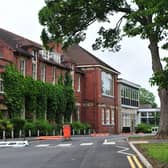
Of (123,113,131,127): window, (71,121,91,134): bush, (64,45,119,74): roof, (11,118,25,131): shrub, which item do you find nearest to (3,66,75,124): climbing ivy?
(71,121,91,134): bush

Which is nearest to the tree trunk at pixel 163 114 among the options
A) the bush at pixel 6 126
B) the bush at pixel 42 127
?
the bush at pixel 6 126

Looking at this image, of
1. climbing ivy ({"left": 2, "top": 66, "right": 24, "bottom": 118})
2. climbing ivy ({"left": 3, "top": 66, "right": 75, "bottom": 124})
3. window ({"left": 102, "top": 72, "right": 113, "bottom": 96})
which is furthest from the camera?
window ({"left": 102, "top": 72, "right": 113, "bottom": 96})

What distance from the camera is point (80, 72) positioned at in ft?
238

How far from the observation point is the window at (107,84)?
7675 centimetres

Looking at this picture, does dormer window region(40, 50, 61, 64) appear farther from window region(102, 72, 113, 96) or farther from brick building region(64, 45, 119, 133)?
window region(102, 72, 113, 96)

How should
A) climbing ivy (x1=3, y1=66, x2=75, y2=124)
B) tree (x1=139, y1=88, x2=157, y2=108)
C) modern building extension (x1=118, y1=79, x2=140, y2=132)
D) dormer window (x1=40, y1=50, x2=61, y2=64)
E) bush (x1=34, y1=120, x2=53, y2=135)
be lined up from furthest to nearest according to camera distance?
1. tree (x1=139, y1=88, x2=157, y2=108)
2. modern building extension (x1=118, y1=79, x2=140, y2=132)
3. dormer window (x1=40, y1=50, x2=61, y2=64)
4. bush (x1=34, y1=120, x2=53, y2=135)
5. climbing ivy (x1=3, y1=66, x2=75, y2=124)

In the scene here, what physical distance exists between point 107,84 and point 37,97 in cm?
2482

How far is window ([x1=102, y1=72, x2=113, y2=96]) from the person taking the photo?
7675 centimetres

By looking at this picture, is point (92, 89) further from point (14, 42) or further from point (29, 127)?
point (29, 127)

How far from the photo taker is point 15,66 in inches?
2041

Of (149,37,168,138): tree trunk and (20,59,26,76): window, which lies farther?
(20,59,26,76): window

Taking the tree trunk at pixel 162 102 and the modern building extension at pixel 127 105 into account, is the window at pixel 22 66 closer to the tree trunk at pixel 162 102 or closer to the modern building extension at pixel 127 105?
the tree trunk at pixel 162 102

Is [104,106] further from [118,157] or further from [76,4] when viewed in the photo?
[118,157]

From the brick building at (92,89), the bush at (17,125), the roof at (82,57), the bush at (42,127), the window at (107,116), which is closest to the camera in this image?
the bush at (17,125)
